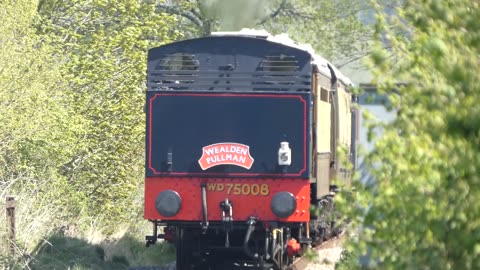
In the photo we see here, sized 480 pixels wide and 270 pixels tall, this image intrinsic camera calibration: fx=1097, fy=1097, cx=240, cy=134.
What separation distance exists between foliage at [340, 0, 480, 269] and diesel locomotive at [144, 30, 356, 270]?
7.59 m

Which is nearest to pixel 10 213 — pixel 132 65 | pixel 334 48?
pixel 132 65

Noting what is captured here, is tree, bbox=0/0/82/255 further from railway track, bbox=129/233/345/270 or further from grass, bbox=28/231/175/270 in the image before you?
railway track, bbox=129/233/345/270

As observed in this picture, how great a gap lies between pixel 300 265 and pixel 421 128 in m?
11.3

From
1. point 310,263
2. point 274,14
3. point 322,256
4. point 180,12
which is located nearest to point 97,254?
point 310,263

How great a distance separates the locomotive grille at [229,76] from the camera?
13906 mm

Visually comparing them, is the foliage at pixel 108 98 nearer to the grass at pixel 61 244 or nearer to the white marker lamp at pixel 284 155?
the grass at pixel 61 244

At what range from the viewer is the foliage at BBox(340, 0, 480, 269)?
5387 mm

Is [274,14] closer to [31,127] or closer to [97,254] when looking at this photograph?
[31,127]

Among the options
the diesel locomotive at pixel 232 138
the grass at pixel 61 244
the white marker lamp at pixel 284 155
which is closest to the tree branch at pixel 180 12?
the grass at pixel 61 244

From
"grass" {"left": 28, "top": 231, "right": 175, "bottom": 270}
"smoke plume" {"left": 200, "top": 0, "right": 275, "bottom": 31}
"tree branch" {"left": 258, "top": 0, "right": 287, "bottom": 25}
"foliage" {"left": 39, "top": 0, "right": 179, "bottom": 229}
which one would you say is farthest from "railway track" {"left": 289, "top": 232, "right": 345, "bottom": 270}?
"tree branch" {"left": 258, "top": 0, "right": 287, "bottom": 25}

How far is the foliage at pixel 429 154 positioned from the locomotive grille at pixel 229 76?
25.2 feet

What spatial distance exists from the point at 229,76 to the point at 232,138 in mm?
813

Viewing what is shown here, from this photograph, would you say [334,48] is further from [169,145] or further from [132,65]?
[169,145]

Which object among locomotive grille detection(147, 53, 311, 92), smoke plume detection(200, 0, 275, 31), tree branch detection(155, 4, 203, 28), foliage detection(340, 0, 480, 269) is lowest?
foliage detection(340, 0, 480, 269)
